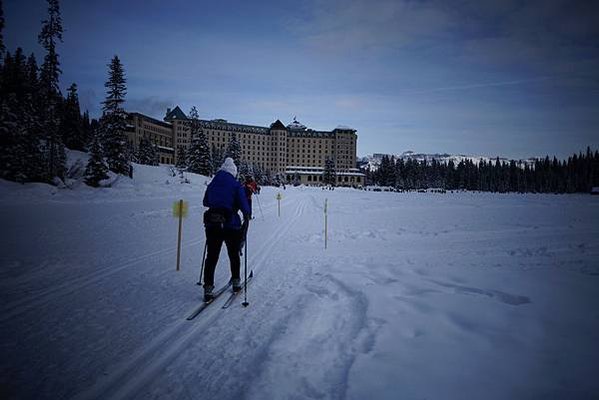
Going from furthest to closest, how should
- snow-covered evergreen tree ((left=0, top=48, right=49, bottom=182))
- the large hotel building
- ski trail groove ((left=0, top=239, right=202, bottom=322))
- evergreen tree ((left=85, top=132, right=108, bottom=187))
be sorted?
the large hotel building
evergreen tree ((left=85, top=132, right=108, bottom=187))
snow-covered evergreen tree ((left=0, top=48, right=49, bottom=182))
ski trail groove ((left=0, top=239, right=202, bottom=322))

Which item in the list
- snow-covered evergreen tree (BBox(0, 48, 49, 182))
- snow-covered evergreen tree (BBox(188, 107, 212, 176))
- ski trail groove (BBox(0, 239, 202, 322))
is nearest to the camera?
ski trail groove (BBox(0, 239, 202, 322))

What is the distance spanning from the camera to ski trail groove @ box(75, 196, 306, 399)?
10.2 feet

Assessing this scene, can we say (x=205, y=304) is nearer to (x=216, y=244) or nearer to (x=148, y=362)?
(x=216, y=244)

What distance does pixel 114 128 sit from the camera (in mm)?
39406

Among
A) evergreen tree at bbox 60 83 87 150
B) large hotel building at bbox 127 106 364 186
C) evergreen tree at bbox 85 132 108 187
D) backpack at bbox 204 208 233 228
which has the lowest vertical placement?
backpack at bbox 204 208 233 228

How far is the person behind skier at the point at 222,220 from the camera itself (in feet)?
18.4

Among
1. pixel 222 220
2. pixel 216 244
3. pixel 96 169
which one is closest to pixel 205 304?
pixel 216 244

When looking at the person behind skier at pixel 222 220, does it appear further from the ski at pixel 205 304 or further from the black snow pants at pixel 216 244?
the ski at pixel 205 304

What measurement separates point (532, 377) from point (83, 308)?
249 inches

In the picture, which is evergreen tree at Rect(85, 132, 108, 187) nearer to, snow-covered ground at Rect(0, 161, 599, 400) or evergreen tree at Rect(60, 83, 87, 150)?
snow-covered ground at Rect(0, 161, 599, 400)

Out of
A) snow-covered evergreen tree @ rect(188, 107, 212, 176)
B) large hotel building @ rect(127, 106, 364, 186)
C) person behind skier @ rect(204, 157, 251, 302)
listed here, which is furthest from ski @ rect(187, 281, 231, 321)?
large hotel building @ rect(127, 106, 364, 186)

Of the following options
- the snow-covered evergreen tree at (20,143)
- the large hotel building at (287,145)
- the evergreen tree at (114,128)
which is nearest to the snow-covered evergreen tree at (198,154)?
the evergreen tree at (114,128)

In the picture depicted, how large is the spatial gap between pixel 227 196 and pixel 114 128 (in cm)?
4165

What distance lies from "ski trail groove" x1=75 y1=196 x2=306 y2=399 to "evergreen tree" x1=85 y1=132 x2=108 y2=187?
1366 inches
